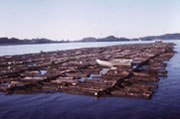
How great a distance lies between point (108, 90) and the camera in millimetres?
17656

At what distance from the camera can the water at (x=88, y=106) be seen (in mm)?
13148

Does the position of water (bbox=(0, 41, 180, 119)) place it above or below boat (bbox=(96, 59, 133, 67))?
below

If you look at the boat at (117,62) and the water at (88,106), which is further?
the boat at (117,62)

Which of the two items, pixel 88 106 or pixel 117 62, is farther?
pixel 117 62

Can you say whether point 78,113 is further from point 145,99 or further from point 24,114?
point 145,99

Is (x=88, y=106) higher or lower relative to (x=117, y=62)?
lower

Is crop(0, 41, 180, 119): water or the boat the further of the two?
the boat

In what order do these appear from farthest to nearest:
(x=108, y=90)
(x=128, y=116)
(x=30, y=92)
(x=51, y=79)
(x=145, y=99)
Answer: (x=51, y=79), (x=30, y=92), (x=108, y=90), (x=145, y=99), (x=128, y=116)

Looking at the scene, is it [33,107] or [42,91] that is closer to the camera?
[33,107]

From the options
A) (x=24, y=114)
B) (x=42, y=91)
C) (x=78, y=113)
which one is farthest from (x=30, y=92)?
(x=78, y=113)

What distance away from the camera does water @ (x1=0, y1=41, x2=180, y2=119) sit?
13.1 meters

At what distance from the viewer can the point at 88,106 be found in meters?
14.8

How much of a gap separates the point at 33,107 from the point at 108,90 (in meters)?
7.65

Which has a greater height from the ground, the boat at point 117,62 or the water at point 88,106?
the boat at point 117,62
